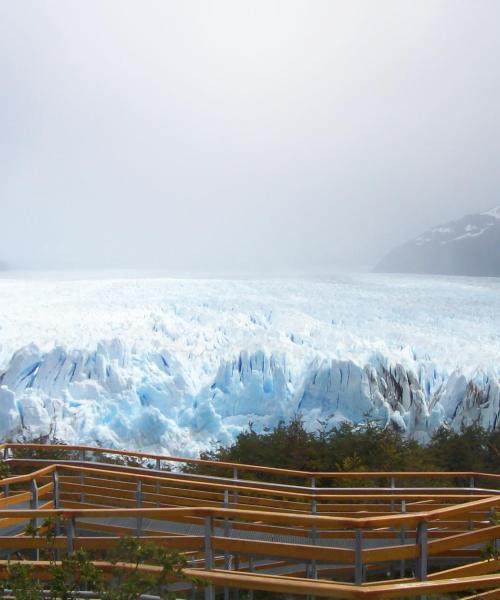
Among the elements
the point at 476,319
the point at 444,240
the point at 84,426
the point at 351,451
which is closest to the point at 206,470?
the point at 351,451

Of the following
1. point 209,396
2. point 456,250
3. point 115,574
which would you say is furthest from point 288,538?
point 456,250

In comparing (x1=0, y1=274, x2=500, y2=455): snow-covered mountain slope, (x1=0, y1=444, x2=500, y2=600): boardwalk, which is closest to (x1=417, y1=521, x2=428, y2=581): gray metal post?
(x1=0, y1=444, x2=500, y2=600): boardwalk

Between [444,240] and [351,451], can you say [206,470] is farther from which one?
[444,240]

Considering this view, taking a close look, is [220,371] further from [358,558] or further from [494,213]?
[494,213]

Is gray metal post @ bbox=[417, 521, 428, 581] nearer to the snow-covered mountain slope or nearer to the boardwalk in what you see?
the boardwalk

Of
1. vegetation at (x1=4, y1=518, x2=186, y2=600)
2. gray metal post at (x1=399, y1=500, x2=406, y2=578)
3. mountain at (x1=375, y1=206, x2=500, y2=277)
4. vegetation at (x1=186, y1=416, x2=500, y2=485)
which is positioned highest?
mountain at (x1=375, y1=206, x2=500, y2=277)

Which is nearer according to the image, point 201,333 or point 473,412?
point 473,412

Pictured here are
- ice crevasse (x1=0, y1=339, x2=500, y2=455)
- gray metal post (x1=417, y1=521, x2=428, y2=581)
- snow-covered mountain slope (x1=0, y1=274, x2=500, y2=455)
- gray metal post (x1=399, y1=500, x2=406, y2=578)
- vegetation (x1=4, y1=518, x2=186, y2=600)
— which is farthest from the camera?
snow-covered mountain slope (x1=0, y1=274, x2=500, y2=455)
